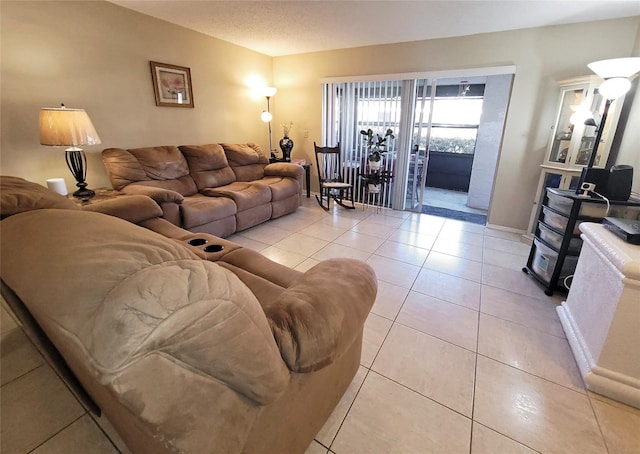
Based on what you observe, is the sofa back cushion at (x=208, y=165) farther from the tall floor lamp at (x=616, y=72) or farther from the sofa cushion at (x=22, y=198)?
the tall floor lamp at (x=616, y=72)

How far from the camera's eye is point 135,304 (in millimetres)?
479

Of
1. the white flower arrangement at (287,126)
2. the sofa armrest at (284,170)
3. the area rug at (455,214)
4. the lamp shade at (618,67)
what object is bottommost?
the area rug at (455,214)

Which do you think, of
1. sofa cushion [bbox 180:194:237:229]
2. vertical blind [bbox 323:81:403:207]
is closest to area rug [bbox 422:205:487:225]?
vertical blind [bbox 323:81:403:207]

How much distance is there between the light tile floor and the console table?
0.09m

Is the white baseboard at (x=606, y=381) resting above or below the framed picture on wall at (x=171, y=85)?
below

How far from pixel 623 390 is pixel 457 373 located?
30.1 inches

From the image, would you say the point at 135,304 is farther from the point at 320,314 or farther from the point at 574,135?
the point at 574,135

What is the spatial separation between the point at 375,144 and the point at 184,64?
281 centimetres

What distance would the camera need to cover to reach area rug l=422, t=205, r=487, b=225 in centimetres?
409

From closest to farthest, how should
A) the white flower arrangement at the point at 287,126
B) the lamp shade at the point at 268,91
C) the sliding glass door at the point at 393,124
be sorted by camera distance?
the sliding glass door at the point at 393,124 → the lamp shade at the point at 268,91 → the white flower arrangement at the point at 287,126

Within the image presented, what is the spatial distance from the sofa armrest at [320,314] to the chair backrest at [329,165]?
3.51m

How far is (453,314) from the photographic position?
79.9 inches

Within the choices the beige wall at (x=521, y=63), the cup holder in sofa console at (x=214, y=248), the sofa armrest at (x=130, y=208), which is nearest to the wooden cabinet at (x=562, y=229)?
the beige wall at (x=521, y=63)

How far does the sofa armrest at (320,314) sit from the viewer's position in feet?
2.63
